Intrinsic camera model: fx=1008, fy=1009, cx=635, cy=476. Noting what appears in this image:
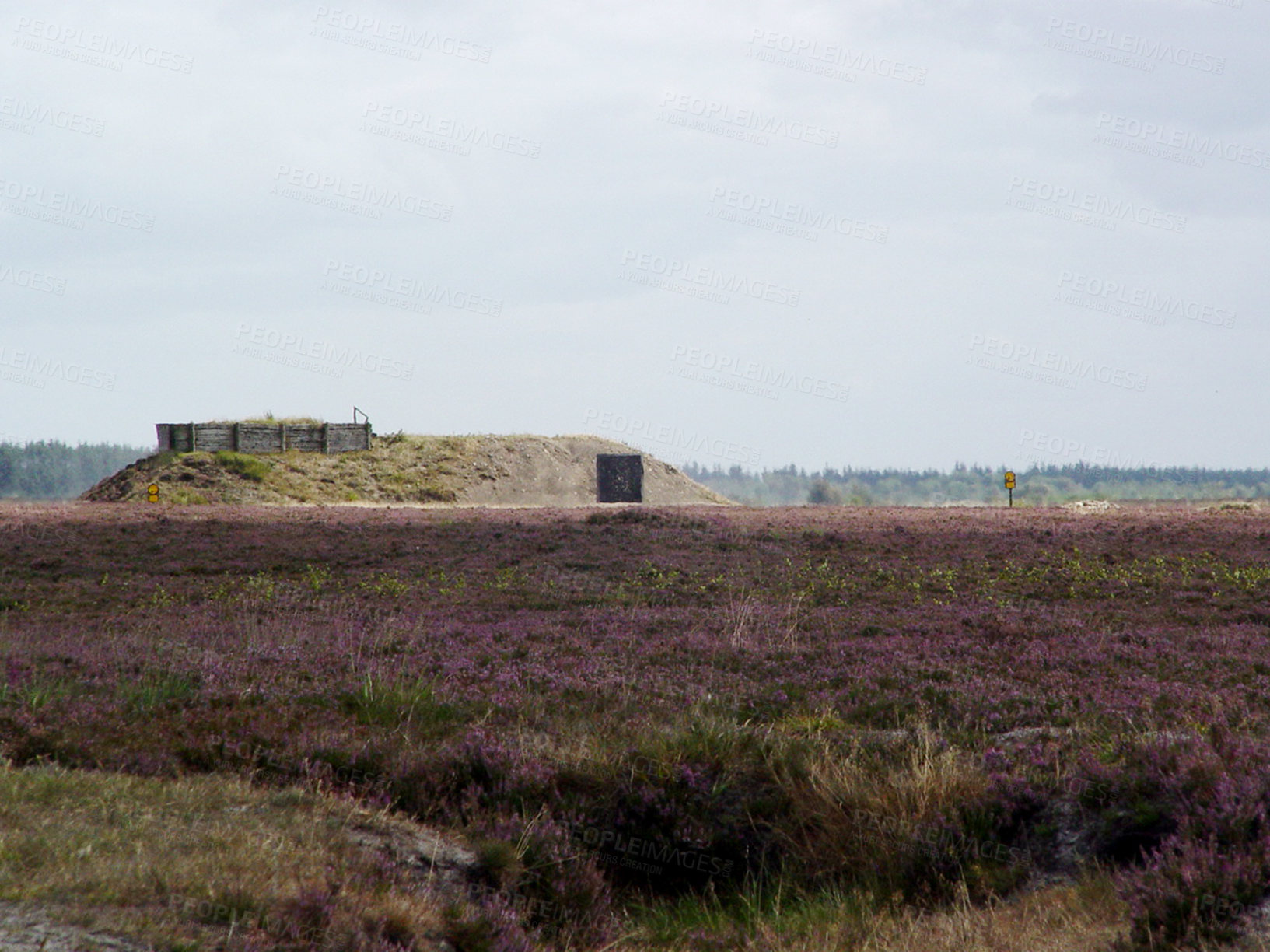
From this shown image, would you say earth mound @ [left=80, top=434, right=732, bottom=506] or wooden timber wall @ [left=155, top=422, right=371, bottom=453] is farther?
wooden timber wall @ [left=155, top=422, right=371, bottom=453]

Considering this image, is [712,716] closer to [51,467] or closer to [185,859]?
[185,859]

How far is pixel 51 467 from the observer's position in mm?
159875

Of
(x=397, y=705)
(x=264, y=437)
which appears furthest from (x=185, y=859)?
(x=264, y=437)

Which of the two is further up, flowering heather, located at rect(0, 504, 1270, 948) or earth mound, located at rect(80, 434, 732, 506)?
earth mound, located at rect(80, 434, 732, 506)

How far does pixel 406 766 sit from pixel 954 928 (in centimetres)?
386

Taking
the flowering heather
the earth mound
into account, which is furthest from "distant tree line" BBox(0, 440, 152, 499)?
the flowering heather

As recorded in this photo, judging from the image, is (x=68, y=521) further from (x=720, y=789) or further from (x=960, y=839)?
(x=960, y=839)

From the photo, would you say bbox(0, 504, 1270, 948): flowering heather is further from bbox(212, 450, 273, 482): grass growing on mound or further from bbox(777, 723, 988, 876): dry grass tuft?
bbox(212, 450, 273, 482): grass growing on mound

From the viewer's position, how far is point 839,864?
22.6 ft

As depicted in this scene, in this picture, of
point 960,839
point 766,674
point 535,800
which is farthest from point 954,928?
point 766,674

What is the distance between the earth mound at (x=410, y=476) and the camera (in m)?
45.0

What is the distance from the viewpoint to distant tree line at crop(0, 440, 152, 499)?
147 metres

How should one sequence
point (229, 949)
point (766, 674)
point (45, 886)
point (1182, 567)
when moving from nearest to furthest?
point (229, 949) < point (45, 886) < point (766, 674) < point (1182, 567)

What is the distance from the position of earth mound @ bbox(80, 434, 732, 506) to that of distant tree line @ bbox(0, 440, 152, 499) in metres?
97.1
